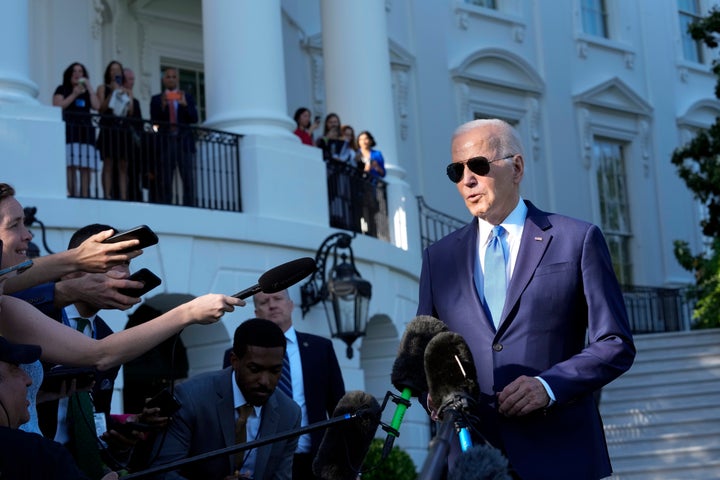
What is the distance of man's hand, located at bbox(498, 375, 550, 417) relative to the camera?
4.79m

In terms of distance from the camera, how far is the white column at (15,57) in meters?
13.6

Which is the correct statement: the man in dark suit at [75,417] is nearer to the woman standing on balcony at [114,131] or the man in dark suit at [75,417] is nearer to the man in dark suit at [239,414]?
the man in dark suit at [239,414]

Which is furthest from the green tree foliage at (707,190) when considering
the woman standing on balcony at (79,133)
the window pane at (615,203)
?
the woman standing on balcony at (79,133)

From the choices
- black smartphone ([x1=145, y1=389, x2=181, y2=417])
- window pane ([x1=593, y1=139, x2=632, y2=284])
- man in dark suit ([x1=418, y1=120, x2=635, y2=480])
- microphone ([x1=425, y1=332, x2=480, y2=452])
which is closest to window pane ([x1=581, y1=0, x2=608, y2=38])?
window pane ([x1=593, y1=139, x2=632, y2=284])

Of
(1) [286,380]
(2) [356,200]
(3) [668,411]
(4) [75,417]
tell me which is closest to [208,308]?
(4) [75,417]

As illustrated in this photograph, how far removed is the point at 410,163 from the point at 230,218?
8.46 m

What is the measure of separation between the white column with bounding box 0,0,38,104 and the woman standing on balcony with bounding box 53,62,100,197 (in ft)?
1.27

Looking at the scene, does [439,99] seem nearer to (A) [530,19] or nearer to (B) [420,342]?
(A) [530,19]

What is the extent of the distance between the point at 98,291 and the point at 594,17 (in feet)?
79.2

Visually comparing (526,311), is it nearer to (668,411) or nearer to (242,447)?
(242,447)

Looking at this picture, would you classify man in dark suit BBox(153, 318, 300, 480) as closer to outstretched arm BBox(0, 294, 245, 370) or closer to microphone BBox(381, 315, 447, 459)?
outstretched arm BBox(0, 294, 245, 370)

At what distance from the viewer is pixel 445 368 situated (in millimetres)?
4684

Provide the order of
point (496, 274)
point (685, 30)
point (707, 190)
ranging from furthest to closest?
point (685, 30) < point (707, 190) < point (496, 274)

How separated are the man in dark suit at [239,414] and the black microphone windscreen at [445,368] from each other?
2.41 metres
